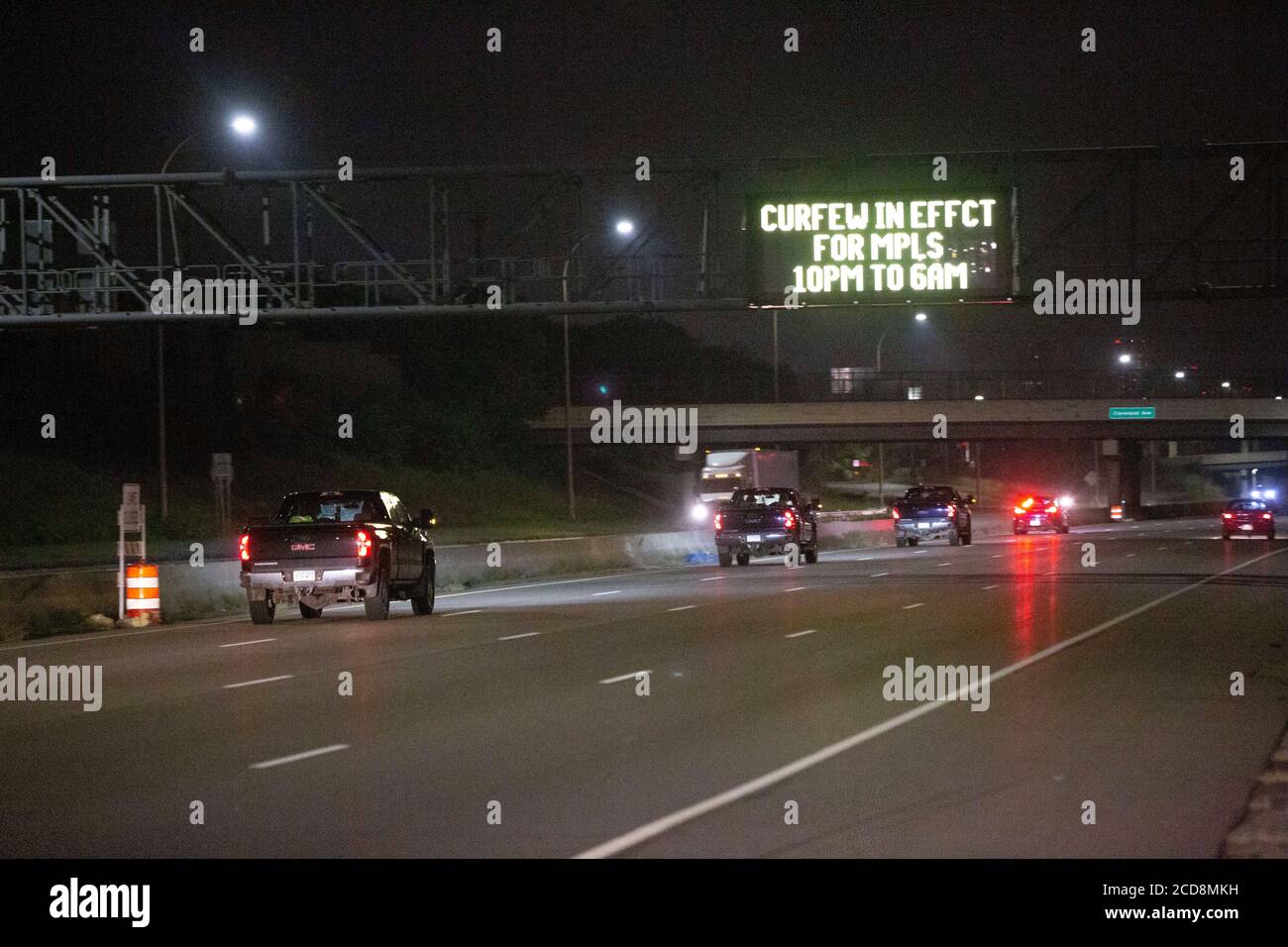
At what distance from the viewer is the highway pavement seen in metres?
9.58

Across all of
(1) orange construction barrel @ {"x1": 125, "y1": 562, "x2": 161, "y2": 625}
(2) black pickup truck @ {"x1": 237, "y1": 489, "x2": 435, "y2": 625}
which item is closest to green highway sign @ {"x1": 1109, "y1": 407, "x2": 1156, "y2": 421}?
(2) black pickup truck @ {"x1": 237, "y1": 489, "x2": 435, "y2": 625}

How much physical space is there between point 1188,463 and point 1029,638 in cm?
15707

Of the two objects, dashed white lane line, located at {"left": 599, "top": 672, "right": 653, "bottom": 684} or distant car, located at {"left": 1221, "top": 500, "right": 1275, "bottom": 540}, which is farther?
distant car, located at {"left": 1221, "top": 500, "right": 1275, "bottom": 540}

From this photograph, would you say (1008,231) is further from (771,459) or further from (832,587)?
(771,459)

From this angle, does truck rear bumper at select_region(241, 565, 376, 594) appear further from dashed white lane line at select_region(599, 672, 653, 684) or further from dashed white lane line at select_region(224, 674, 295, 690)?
dashed white lane line at select_region(599, 672, 653, 684)

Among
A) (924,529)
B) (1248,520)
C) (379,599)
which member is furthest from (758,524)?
(1248,520)

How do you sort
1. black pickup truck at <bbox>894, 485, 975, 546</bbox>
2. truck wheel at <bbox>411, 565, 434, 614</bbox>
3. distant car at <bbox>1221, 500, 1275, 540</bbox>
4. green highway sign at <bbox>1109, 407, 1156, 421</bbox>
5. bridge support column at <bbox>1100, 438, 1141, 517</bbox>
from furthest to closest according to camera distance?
bridge support column at <bbox>1100, 438, 1141, 517</bbox>, green highway sign at <bbox>1109, 407, 1156, 421</bbox>, distant car at <bbox>1221, 500, 1275, 540</bbox>, black pickup truck at <bbox>894, 485, 975, 546</bbox>, truck wheel at <bbox>411, 565, 434, 614</bbox>

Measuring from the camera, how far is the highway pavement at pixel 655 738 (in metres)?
9.58

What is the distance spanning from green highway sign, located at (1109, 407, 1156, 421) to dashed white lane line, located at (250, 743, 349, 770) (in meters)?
71.7

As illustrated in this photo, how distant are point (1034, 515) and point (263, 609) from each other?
5138 centimetres

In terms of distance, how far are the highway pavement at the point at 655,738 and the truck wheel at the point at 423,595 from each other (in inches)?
62.9

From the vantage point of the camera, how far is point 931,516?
5831 centimetres
